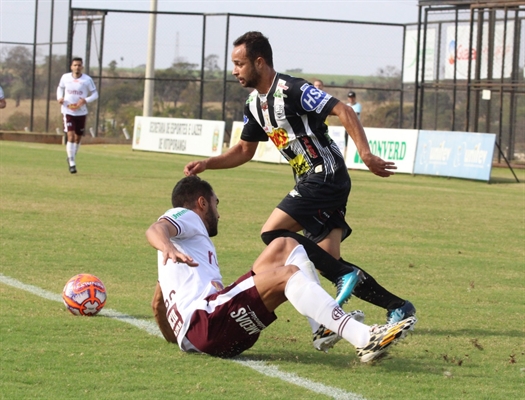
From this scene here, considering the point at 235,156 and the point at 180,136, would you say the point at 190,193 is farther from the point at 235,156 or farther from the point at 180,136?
the point at 180,136

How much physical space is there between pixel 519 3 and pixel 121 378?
72.6ft

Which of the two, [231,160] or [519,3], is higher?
[519,3]

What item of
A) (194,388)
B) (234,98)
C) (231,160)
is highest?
(234,98)

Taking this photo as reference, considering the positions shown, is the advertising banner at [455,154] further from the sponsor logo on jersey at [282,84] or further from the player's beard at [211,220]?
the player's beard at [211,220]

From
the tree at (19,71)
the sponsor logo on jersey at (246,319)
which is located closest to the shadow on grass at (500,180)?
the sponsor logo on jersey at (246,319)

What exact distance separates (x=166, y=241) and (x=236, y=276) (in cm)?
333

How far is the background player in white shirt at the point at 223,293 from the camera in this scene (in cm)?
482

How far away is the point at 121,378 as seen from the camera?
468 centimetres

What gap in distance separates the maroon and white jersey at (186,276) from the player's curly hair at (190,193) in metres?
0.11

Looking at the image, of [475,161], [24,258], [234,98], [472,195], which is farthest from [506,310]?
[234,98]

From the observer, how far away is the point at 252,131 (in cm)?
647

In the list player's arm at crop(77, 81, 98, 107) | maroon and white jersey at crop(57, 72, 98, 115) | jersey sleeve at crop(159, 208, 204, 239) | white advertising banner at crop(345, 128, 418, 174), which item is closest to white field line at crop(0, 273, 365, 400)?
jersey sleeve at crop(159, 208, 204, 239)

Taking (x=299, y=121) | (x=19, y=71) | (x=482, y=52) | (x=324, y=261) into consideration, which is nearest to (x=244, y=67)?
(x=299, y=121)

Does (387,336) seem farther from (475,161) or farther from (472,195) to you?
(475,161)
